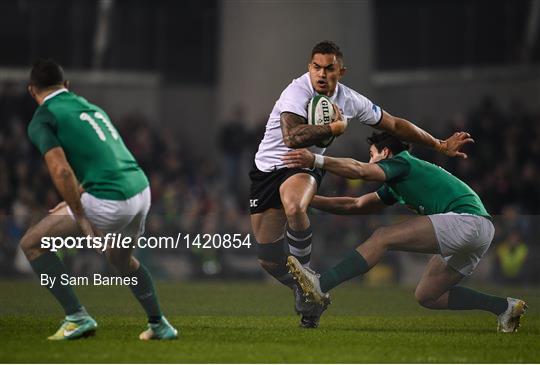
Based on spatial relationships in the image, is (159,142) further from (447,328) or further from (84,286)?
(447,328)

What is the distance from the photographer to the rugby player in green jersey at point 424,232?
10570 mm

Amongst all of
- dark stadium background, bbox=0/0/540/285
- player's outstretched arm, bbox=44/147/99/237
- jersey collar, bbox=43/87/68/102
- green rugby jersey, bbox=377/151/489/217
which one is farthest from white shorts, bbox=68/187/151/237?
dark stadium background, bbox=0/0/540/285

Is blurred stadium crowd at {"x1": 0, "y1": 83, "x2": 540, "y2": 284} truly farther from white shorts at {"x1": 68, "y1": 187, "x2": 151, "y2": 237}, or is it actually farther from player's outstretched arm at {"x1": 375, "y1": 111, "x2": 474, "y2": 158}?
white shorts at {"x1": 68, "y1": 187, "x2": 151, "y2": 237}

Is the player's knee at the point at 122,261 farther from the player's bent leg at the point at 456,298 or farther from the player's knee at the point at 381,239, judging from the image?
the player's bent leg at the point at 456,298

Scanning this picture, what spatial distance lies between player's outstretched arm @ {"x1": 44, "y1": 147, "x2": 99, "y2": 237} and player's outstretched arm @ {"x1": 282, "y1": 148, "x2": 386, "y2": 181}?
2112mm

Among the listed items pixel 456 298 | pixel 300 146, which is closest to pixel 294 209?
pixel 300 146

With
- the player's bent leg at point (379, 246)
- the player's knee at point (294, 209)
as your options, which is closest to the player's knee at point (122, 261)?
the player's bent leg at point (379, 246)

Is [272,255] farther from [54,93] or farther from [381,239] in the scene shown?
[54,93]

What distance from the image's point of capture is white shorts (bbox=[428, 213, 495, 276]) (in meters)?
10.9

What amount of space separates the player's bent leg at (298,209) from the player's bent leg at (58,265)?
7.65 ft

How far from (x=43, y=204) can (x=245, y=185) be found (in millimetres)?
4684

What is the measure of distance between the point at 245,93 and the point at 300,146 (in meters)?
14.8

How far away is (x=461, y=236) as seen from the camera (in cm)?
1092

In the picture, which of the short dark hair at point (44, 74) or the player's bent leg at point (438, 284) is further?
the player's bent leg at point (438, 284)
